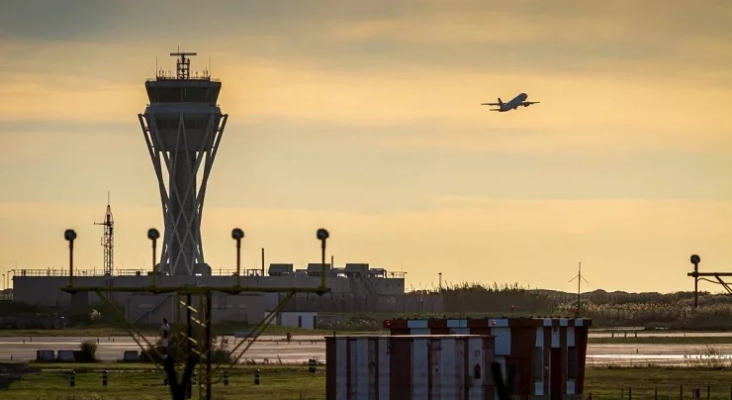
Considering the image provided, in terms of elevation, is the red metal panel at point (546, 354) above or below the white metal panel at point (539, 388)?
above

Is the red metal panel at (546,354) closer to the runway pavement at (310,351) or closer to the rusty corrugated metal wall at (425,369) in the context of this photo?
the rusty corrugated metal wall at (425,369)

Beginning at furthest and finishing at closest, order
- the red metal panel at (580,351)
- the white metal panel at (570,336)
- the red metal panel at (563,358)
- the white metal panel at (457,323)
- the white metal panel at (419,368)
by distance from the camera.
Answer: the red metal panel at (580,351)
the white metal panel at (570,336)
the red metal panel at (563,358)
the white metal panel at (457,323)
the white metal panel at (419,368)

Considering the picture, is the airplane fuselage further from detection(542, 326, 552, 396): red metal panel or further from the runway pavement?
detection(542, 326, 552, 396): red metal panel

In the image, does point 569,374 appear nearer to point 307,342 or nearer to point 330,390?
point 330,390

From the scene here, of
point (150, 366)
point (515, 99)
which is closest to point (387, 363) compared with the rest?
point (150, 366)

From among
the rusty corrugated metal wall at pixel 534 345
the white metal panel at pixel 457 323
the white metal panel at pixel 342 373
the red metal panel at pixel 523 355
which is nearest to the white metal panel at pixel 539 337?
the rusty corrugated metal wall at pixel 534 345

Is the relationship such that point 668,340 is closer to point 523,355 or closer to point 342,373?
point 523,355
